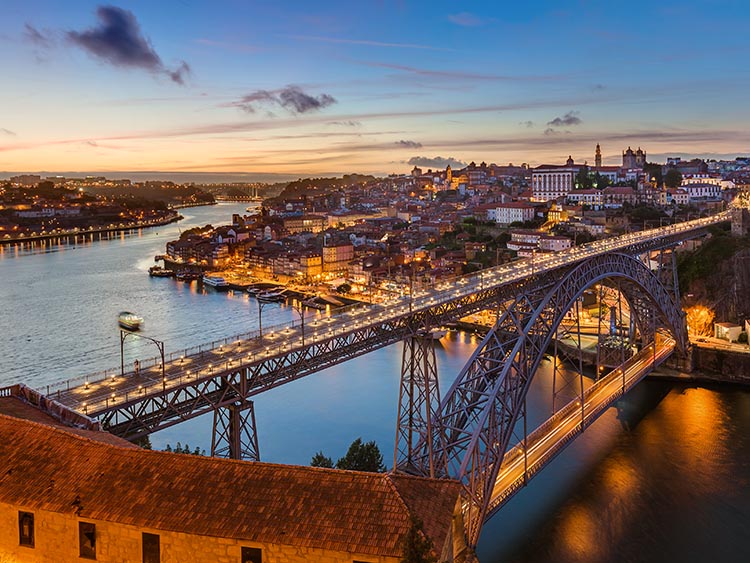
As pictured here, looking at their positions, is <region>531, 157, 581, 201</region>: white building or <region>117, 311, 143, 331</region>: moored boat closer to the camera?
<region>117, 311, 143, 331</region>: moored boat

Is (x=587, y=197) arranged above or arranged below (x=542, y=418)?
above

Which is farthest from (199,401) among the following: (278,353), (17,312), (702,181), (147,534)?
(702,181)

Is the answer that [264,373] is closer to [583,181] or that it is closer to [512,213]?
[512,213]

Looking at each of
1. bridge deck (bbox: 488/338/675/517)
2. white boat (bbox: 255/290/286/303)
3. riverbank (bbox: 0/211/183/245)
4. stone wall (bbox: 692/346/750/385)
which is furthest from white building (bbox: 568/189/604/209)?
riverbank (bbox: 0/211/183/245)

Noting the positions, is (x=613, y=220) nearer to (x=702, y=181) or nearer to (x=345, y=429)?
(x=702, y=181)

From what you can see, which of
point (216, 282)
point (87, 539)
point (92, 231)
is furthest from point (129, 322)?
point (92, 231)

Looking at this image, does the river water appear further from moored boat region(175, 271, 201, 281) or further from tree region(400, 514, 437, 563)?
moored boat region(175, 271, 201, 281)
